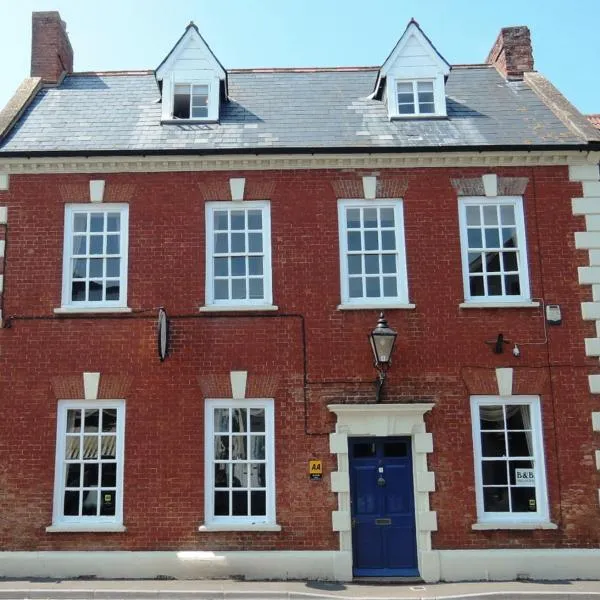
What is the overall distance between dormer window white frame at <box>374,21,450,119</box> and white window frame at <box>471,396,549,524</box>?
5.79m

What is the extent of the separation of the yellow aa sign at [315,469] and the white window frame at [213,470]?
0.60 metres

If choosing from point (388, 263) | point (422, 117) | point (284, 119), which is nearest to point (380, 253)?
point (388, 263)

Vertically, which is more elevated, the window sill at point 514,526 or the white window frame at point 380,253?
the white window frame at point 380,253

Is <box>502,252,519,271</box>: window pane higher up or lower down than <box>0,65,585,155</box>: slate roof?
lower down

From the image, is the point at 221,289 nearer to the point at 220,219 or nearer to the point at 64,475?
the point at 220,219

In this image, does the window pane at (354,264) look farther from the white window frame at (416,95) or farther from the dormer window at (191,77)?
the dormer window at (191,77)

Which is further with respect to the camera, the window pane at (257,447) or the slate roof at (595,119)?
the slate roof at (595,119)

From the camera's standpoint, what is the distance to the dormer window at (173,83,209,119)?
13594 millimetres

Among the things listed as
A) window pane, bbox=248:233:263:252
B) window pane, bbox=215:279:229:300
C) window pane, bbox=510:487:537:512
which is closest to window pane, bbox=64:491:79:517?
window pane, bbox=215:279:229:300

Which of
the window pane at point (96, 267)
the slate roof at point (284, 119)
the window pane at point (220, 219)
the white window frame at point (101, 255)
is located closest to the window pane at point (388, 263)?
the slate roof at point (284, 119)

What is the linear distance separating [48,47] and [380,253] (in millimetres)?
8884

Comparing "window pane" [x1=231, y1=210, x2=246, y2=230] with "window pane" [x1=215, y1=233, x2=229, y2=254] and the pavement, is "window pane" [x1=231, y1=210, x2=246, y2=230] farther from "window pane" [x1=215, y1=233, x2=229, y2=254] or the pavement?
the pavement

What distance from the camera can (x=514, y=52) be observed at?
15.2 metres

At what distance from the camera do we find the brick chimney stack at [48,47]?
15.0 m
